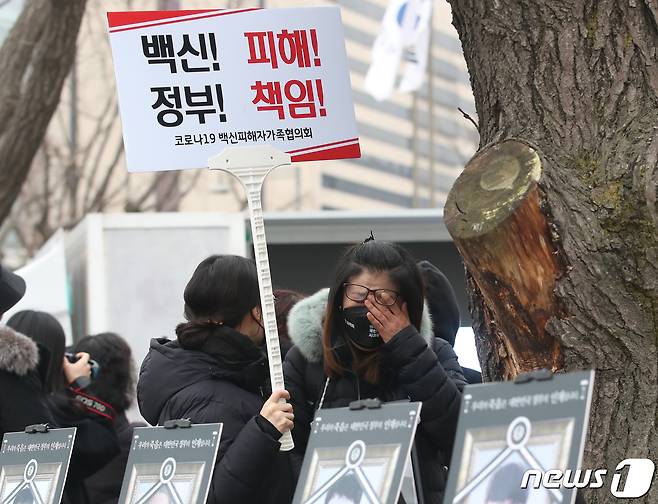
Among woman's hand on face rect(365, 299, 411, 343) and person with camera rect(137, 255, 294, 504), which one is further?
woman's hand on face rect(365, 299, 411, 343)

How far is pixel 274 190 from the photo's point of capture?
34.8 m

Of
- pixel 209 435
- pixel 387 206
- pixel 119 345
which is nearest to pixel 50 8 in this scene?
pixel 119 345

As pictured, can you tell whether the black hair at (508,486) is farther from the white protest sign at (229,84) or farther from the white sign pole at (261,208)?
the white protest sign at (229,84)

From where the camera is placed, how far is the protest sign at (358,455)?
3342 mm

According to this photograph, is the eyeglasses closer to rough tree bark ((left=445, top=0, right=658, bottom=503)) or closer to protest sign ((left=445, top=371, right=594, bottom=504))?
rough tree bark ((left=445, top=0, right=658, bottom=503))

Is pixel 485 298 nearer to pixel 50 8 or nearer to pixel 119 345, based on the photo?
pixel 119 345

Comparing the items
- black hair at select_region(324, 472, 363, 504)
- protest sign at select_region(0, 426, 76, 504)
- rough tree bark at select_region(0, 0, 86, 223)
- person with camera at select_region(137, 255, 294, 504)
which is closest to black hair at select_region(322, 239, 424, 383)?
person with camera at select_region(137, 255, 294, 504)

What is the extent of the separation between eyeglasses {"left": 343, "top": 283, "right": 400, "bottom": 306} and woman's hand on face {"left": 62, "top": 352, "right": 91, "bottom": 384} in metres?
2.54

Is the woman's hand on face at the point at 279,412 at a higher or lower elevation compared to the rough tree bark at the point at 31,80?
lower

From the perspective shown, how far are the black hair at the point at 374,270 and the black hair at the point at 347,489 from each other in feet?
3.36

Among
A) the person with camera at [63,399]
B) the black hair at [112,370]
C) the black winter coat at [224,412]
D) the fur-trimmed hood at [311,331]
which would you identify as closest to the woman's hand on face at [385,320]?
the fur-trimmed hood at [311,331]

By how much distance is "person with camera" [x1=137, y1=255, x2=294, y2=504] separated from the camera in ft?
13.9

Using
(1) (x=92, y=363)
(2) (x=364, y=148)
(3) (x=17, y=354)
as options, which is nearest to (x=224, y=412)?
(3) (x=17, y=354)

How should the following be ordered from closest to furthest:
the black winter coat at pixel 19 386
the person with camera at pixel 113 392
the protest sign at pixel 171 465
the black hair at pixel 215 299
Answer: the protest sign at pixel 171 465
the black hair at pixel 215 299
the black winter coat at pixel 19 386
the person with camera at pixel 113 392
